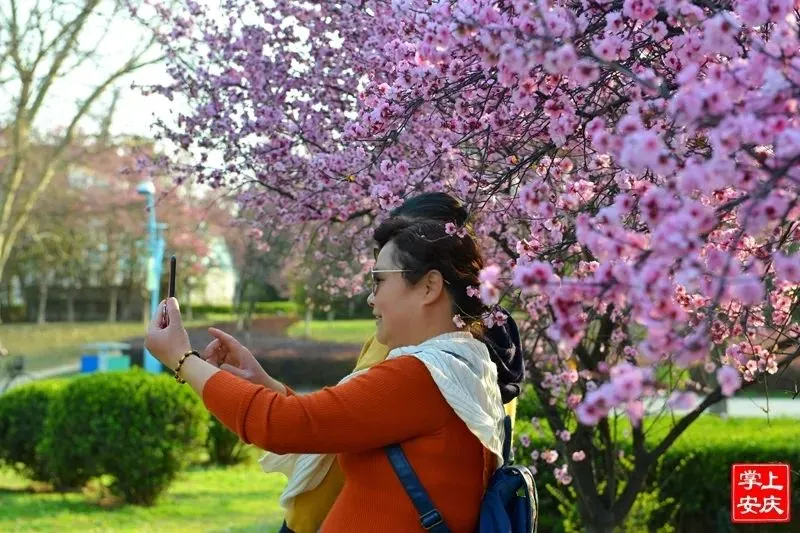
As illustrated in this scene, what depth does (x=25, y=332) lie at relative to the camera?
34.1m

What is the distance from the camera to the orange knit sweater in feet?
6.18

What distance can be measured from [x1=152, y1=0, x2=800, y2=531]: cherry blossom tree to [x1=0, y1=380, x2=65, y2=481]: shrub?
446 centimetres

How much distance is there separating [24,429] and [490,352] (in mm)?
7574

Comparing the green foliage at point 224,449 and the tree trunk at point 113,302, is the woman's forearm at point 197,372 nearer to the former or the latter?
the green foliage at point 224,449

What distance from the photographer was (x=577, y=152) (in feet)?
8.89

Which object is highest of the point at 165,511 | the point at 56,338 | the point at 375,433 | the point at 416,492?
the point at 375,433

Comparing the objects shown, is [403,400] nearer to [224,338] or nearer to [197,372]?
[197,372]

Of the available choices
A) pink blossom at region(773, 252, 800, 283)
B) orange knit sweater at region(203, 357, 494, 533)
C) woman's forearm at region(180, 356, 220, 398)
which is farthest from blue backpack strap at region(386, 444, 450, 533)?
pink blossom at region(773, 252, 800, 283)

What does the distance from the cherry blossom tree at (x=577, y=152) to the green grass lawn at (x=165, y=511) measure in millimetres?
3273

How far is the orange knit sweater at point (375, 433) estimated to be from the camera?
188 centimetres

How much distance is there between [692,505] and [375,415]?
15.0 feet

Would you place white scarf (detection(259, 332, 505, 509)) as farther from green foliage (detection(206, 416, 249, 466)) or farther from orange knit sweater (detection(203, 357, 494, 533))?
green foliage (detection(206, 416, 249, 466))

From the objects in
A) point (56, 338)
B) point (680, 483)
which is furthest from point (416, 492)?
point (56, 338)

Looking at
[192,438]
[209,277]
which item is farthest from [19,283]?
[192,438]
